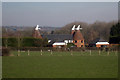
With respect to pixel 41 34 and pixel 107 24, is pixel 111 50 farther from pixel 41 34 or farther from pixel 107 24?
pixel 41 34

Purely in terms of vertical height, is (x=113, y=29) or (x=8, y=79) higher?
(x=113, y=29)

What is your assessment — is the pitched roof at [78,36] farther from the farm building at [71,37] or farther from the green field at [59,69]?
the green field at [59,69]

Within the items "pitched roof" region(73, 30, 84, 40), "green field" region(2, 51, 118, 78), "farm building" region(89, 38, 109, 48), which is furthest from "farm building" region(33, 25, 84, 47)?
"green field" region(2, 51, 118, 78)

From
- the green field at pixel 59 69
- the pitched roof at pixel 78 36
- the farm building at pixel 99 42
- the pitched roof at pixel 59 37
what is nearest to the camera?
the green field at pixel 59 69

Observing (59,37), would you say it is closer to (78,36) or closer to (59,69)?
(78,36)

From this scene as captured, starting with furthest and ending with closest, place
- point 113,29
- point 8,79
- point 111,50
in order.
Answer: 1. point 113,29
2. point 111,50
3. point 8,79

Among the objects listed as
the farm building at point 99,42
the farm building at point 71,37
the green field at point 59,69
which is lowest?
the green field at point 59,69

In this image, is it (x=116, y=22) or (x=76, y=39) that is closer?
(x=116, y=22)

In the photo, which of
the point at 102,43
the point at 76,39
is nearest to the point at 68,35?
the point at 76,39

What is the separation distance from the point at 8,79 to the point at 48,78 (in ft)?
5.96

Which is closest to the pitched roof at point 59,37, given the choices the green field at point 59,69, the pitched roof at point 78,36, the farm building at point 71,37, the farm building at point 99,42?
the farm building at point 71,37

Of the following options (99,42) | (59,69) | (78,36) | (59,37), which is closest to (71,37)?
(78,36)

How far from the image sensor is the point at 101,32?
300 feet

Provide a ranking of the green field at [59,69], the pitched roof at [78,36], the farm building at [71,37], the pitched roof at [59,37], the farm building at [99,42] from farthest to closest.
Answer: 1. the pitched roof at [78,36]
2. the pitched roof at [59,37]
3. the farm building at [71,37]
4. the farm building at [99,42]
5. the green field at [59,69]
